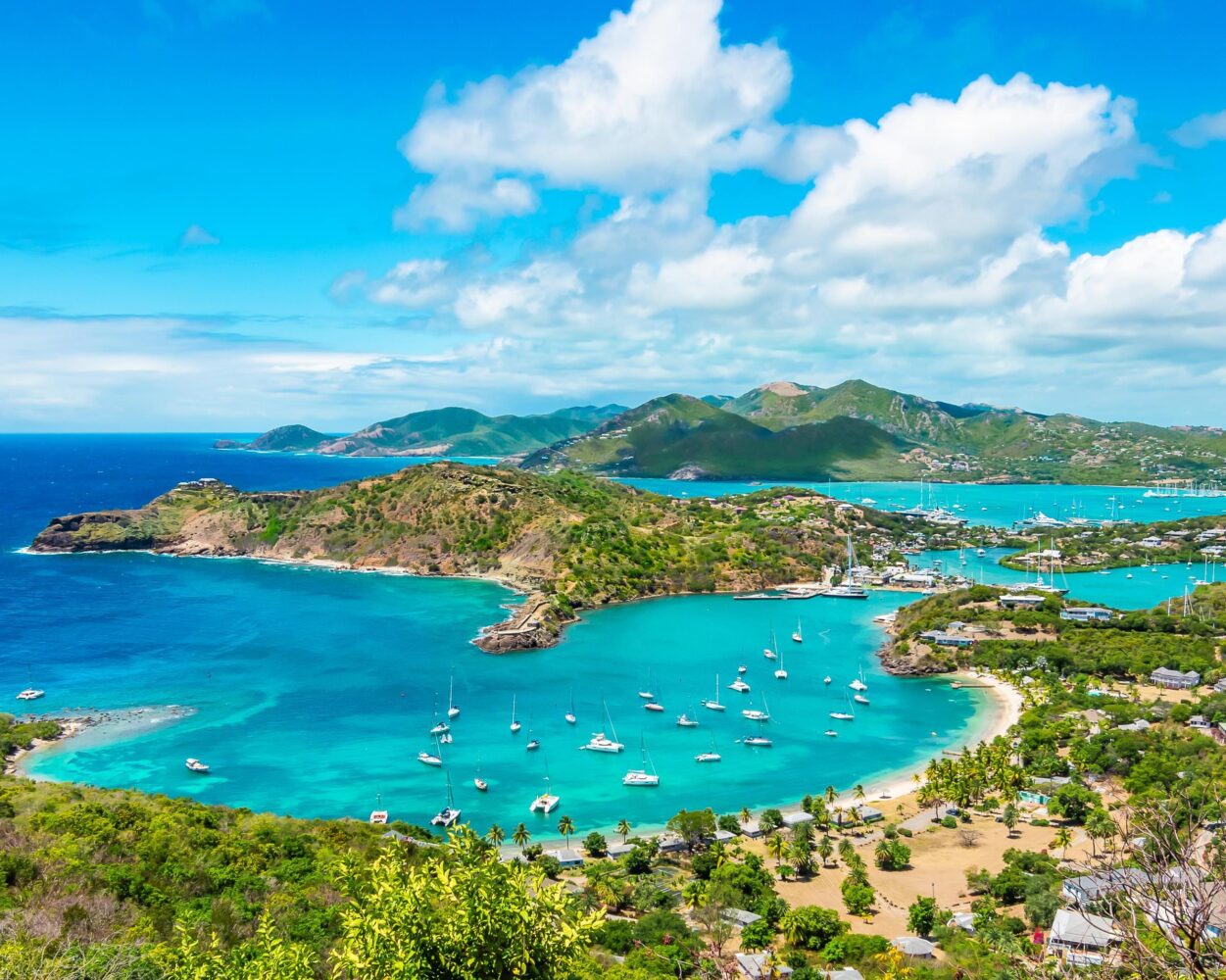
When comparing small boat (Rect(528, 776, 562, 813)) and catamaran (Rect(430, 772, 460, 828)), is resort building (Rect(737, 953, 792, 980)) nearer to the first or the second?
small boat (Rect(528, 776, 562, 813))

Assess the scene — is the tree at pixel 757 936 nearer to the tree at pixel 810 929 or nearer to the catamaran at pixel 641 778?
the tree at pixel 810 929

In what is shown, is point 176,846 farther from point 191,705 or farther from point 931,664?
point 931,664

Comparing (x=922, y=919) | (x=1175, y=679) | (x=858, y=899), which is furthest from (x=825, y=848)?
(x=1175, y=679)

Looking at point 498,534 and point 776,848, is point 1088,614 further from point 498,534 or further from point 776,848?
point 498,534

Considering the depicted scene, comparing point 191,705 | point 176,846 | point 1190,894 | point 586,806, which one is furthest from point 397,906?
point 191,705

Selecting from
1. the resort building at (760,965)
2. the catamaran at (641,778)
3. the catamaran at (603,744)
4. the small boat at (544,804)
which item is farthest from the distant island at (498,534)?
the resort building at (760,965)

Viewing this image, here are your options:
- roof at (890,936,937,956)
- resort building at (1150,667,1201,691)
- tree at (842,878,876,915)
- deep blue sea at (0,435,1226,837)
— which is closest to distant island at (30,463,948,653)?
deep blue sea at (0,435,1226,837)
